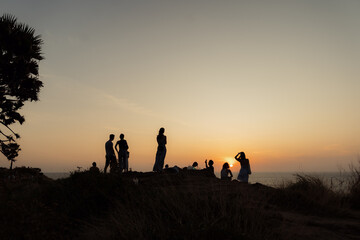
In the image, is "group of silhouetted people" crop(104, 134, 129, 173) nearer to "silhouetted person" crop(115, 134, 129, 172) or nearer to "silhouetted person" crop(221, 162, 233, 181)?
"silhouetted person" crop(115, 134, 129, 172)

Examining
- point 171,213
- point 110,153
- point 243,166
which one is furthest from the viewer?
point 110,153

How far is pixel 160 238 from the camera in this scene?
5035mm

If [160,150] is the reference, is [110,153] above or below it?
below

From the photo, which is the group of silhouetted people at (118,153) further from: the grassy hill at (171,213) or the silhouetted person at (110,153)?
the grassy hill at (171,213)

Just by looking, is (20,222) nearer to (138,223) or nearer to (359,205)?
(138,223)

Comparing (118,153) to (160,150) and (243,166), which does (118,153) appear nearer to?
(160,150)

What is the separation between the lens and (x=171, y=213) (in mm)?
6375

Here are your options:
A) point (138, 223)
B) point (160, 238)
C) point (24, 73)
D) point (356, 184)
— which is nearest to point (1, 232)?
point (138, 223)

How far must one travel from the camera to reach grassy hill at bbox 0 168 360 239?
17.6 ft

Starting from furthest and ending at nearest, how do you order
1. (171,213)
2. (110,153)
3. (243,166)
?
(110,153), (243,166), (171,213)

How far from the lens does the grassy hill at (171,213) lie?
17.6ft

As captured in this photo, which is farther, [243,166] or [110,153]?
[110,153]

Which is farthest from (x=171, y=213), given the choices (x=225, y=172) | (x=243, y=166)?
(x=225, y=172)

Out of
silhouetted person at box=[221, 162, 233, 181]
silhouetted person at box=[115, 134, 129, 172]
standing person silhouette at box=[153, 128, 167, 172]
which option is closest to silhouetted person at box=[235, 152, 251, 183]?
silhouetted person at box=[221, 162, 233, 181]
